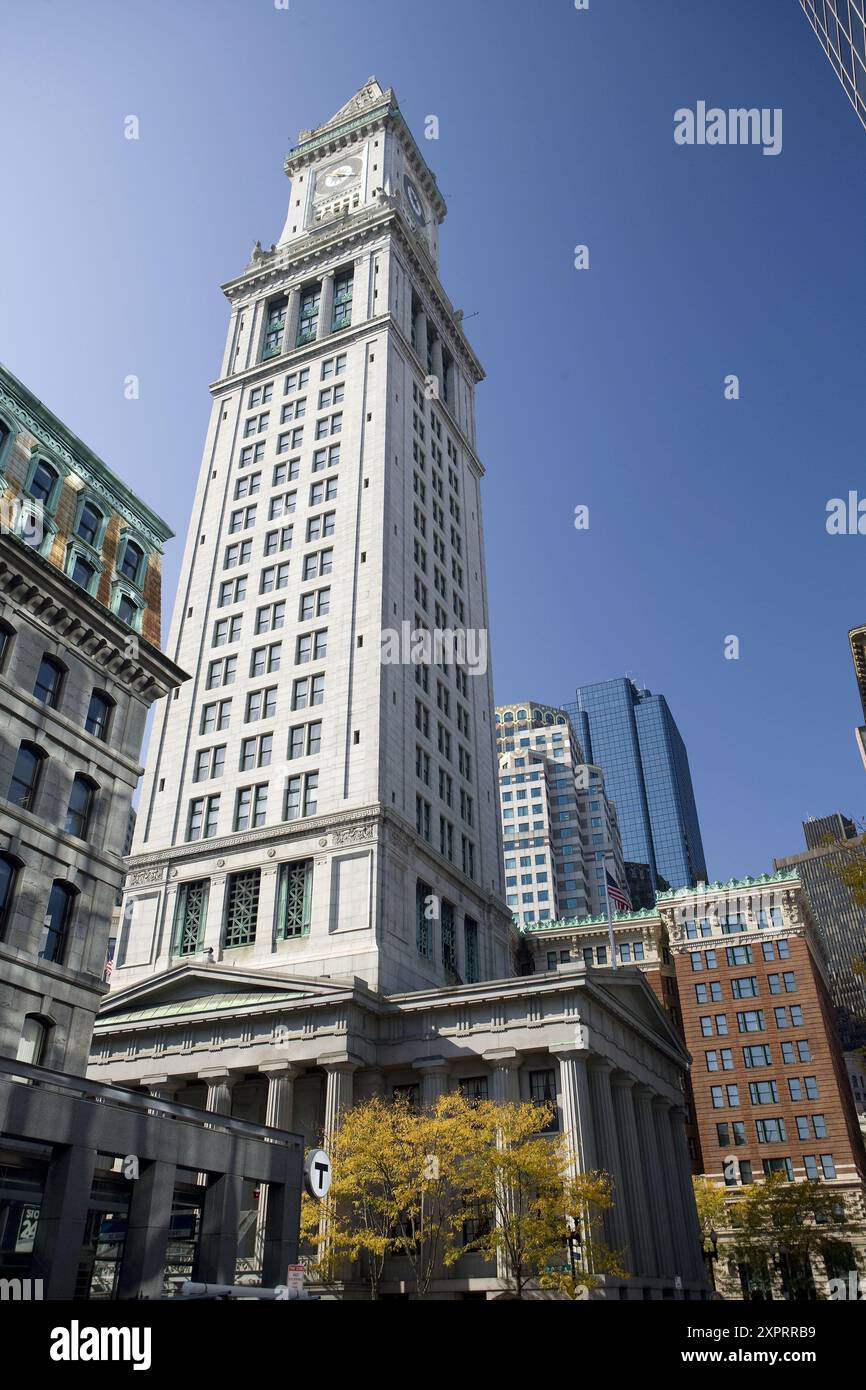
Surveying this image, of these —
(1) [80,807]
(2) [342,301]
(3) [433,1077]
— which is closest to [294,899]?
(3) [433,1077]

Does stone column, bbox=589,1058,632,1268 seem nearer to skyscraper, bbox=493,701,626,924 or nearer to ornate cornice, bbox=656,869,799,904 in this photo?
ornate cornice, bbox=656,869,799,904

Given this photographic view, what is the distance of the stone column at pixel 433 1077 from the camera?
47.2 metres

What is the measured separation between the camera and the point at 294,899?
186 ft

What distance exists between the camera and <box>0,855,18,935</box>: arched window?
33.1 meters

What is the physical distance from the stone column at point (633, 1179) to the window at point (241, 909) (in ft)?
72.3

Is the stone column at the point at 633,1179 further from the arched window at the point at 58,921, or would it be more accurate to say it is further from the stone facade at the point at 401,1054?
the arched window at the point at 58,921

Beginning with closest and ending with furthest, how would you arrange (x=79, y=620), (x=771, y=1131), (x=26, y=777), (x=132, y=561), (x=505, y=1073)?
(x=26, y=777), (x=79, y=620), (x=132, y=561), (x=505, y=1073), (x=771, y=1131)

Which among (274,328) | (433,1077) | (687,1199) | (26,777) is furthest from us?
(274,328)

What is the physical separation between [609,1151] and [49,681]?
33.1 metres

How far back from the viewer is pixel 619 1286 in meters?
41.7

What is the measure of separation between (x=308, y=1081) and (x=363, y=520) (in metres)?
37.8

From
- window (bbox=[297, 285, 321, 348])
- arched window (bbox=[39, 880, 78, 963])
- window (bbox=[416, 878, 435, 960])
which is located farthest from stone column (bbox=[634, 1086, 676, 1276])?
window (bbox=[297, 285, 321, 348])

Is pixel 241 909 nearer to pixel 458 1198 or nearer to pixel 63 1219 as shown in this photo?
pixel 458 1198

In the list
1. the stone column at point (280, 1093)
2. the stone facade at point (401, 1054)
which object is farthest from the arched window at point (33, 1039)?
the stone column at point (280, 1093)
